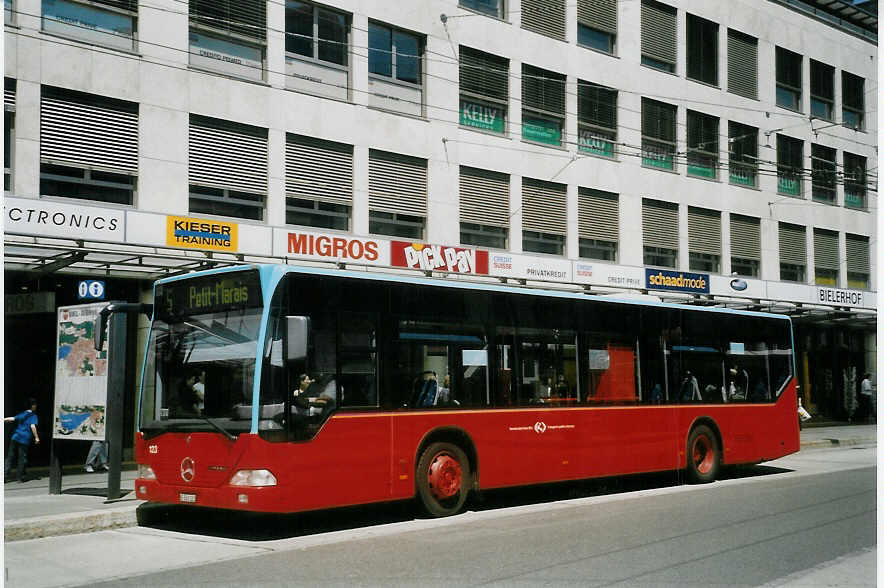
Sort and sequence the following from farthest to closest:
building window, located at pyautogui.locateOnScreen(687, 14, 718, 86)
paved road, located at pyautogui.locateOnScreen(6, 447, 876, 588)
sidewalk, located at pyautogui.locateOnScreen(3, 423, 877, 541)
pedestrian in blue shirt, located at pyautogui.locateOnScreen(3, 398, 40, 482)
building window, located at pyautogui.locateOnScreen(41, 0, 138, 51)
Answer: building window, located at pyautogui.locateOnScreen(687, 14, 718, 86) < building window, located at pyautogui.locateOnScreen(41, 0, 138, 51) < pedestrian in blue shirt, located at pyautogui.locateOnScreen(3, 398, 40, 482) < sidewalk, located at pyautogui.locateOnScreen(3, 423, 877, 541) < paved road, located at pyautogui.locateOnScreen(6, 447, 876, 588)

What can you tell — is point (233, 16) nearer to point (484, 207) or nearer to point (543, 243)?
point (484, 207)

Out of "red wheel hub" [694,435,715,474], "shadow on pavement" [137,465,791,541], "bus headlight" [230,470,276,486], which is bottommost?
"shadow on pavement" [137,465,791,541]

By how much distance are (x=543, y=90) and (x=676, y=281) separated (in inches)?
285

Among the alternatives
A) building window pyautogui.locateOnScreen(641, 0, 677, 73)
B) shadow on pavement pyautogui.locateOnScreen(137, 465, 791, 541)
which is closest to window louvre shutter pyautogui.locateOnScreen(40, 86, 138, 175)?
shadow on pavement pyautogui.locateOnScreen(137, 465, 791, 541)

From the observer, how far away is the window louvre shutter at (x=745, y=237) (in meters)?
33.4

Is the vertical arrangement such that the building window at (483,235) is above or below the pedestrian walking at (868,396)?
above

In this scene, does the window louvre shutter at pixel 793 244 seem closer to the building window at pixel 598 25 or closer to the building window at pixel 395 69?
the building window at pixel 598 25

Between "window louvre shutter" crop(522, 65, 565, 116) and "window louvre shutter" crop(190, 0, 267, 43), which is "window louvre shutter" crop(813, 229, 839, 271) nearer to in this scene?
"window louvre shutter" crop(522, 65, 565, 116)

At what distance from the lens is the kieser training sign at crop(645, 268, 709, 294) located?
98.4ft

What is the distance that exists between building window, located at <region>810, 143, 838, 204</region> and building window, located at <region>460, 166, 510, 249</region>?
50.0 ft

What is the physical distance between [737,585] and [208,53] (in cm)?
1628

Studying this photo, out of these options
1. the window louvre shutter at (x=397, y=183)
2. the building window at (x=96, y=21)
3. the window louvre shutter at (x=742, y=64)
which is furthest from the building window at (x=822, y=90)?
the building window at (x=96, y=21)

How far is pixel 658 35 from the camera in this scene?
31.1m

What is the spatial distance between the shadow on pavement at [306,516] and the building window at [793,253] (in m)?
21.0
